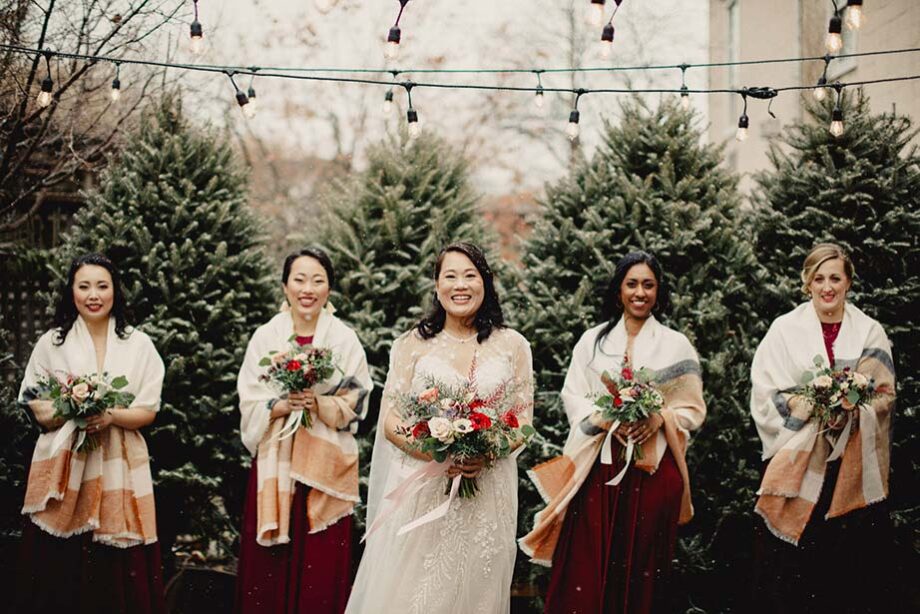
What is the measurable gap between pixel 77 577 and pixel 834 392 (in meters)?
4.54

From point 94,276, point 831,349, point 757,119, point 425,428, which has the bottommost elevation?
point 425,428

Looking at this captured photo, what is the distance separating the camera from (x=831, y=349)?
529 cm

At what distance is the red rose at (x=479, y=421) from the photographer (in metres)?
4.00

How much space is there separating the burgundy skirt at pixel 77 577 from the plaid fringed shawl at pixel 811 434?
3.81 meters

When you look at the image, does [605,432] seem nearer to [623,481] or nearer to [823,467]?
[623,481]

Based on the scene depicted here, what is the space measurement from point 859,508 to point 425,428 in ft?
9.24

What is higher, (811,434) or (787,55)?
(787,55)

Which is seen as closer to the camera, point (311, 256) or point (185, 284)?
point (311, 256)

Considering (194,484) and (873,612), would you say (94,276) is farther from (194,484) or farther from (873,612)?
(873,612)

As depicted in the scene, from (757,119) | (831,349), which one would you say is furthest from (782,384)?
(757,119)

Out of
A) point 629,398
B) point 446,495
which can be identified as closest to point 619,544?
point 629,398

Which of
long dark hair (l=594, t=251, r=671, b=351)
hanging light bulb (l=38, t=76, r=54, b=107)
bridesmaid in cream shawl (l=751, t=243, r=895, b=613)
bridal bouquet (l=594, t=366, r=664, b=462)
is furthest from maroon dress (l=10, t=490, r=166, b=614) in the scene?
bridesmaid in cream shawl (l=751, t=243, r=895, b=613)

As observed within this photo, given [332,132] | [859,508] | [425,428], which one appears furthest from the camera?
[332,132]

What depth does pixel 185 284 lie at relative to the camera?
632cm
